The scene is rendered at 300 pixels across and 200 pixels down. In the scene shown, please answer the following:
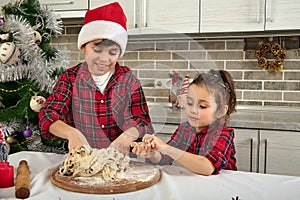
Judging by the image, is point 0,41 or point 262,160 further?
point 262,160

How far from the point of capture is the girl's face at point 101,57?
3.66 ft

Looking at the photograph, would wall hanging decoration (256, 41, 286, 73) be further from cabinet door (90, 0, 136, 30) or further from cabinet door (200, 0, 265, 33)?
cabinet door (90, 0, 136, 30)

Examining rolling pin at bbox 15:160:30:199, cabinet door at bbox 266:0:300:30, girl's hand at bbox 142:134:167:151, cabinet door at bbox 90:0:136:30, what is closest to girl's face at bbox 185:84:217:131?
girl's hand at bbox 142:134:167:151

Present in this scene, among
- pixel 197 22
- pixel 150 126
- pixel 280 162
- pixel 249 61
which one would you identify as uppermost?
pixel 197 22

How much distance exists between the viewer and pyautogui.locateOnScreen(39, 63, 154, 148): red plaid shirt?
48.1 inches

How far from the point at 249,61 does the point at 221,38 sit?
0.23 metres

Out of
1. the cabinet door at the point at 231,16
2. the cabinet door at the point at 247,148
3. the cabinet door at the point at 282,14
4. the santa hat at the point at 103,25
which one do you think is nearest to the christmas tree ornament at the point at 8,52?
the santa hat at the point at 103,25

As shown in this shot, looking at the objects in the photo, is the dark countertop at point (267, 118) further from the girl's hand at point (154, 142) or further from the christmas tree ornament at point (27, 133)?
the christmas tree ornament at point (27, 133)

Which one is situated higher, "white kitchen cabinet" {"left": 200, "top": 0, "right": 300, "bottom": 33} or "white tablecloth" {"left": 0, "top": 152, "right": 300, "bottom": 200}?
"white kitchen cabinet" {"left": 200, "top": 0, "right": 300, "bottom": 33}

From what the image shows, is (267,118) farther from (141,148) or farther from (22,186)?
(22,186)

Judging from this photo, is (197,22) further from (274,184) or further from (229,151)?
(274,184)

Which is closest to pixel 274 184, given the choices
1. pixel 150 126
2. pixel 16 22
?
pixel 150 126

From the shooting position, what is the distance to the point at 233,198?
2.93ft

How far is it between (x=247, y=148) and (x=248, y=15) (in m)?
0.73
